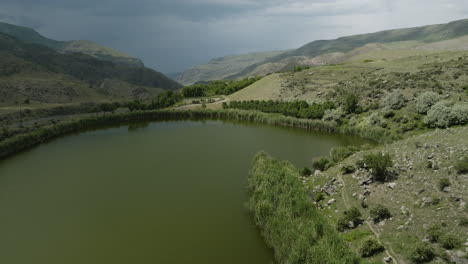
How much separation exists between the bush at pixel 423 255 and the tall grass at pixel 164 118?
3654cm

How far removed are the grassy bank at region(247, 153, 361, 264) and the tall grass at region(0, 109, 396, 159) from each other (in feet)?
106

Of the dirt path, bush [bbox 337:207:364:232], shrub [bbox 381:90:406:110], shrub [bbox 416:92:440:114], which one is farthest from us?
shrub [bbox 381:90:406:110]

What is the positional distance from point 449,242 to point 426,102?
4520 centimetres

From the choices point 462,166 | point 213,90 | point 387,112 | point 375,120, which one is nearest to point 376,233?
point 462,166

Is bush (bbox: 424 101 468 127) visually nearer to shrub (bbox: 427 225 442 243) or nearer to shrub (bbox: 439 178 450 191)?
shrub (bbox: 439 178 450 191)

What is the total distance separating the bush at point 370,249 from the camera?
1695 cm

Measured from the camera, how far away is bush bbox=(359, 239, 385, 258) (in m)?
17.0

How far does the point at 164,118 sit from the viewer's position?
9006 cm

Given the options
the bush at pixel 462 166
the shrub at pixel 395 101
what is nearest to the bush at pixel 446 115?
the shrub at pixel 395 101

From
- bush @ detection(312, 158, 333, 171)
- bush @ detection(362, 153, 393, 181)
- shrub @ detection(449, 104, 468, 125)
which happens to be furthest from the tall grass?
bush @ detection(362, 153, 393, 181)

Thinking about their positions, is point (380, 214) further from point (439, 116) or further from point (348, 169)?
point (439, 116)

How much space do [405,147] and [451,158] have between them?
6.09 m

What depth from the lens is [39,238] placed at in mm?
24688

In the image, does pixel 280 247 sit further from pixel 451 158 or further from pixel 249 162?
pixel 249 162
